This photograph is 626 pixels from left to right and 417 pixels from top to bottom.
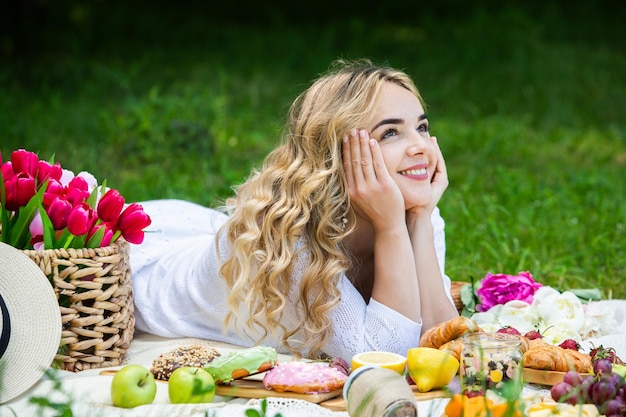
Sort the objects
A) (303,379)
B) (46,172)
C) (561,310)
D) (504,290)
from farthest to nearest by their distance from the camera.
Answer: (504,290), (561,310), (46,172), (303,379)

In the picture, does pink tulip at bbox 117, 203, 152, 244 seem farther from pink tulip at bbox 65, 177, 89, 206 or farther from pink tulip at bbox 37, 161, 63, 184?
pink tulip at bbox 37, 161, 63, 184

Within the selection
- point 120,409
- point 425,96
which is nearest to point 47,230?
point 120,409

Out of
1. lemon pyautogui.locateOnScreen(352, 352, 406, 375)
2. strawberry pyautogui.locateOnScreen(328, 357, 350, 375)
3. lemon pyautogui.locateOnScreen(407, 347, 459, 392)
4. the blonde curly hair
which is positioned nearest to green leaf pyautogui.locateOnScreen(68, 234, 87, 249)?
the blonde curly hair

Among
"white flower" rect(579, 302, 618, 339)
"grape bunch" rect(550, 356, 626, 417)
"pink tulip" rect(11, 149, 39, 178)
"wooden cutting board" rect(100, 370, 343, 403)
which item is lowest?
"white flower" rect(579, 302, 618, 339)

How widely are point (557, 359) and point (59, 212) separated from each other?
77.9 inches

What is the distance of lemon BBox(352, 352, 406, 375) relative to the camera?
320 cm

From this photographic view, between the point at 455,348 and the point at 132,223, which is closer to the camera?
the point at 455,348

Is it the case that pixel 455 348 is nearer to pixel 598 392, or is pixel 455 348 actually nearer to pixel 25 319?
pixel 598 392

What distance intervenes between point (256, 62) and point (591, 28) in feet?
16.0

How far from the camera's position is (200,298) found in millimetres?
4273

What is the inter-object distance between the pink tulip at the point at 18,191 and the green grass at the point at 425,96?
5.87 feet

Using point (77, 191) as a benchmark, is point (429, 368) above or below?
below

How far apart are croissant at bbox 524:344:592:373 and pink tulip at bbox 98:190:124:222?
171 cm

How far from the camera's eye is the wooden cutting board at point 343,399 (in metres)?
3.12
